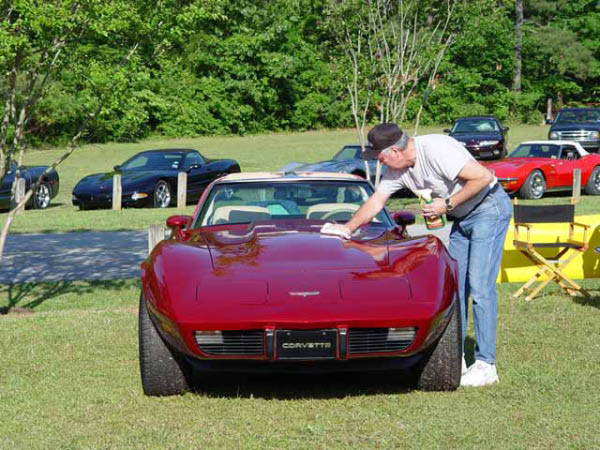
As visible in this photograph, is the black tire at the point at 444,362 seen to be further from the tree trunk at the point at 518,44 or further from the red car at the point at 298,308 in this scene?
the tree trunk at the point at 518,44

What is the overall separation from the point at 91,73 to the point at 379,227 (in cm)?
425

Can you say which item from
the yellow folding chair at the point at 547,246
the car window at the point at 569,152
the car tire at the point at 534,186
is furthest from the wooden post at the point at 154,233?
the car window at the point at 569,152

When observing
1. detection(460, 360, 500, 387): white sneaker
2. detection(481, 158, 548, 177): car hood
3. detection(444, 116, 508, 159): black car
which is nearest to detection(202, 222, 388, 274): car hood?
detection(460, 360, 500, 387): white sneaker

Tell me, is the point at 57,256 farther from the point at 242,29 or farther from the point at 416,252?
A: the point at 242,29

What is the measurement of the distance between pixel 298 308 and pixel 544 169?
19.4 m

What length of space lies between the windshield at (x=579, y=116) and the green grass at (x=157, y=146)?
4.13 m

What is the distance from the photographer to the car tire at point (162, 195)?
2380cm

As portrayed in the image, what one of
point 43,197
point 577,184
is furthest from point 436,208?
point 43,197

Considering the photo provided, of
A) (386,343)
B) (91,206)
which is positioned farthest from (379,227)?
(91,206)

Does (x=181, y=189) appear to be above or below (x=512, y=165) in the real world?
below

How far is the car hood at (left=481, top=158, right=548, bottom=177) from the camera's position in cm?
2359

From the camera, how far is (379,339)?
5.63 metres

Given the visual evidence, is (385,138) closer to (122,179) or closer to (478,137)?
(122,179)

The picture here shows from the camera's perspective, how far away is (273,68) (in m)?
53.2
